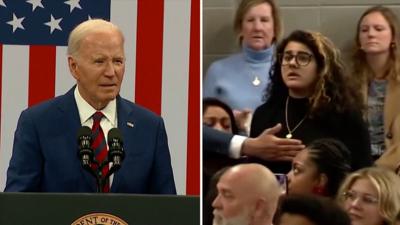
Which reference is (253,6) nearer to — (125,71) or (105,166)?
(125,71)

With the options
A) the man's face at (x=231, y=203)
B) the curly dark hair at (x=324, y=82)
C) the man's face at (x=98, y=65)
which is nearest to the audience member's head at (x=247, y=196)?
the man's face at (x=231, y=203)

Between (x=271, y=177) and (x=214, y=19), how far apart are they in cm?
90

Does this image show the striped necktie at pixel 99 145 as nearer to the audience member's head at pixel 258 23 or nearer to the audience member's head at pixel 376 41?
the audience member's head at pixel 258 23

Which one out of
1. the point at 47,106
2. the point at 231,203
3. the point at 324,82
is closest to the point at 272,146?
the point at 324,82

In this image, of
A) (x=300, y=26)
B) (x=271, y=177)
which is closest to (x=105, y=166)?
(x=271, y=177)

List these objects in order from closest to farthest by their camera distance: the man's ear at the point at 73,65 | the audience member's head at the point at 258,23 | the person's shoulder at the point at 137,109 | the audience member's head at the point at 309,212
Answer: the audience member's head at the point at 309,212, the man's ear at the point at 73,65, the person's shoulder at the point at 137,109, the audience member's head at the point at 258,23

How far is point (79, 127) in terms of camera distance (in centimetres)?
334

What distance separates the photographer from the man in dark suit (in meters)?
3.31

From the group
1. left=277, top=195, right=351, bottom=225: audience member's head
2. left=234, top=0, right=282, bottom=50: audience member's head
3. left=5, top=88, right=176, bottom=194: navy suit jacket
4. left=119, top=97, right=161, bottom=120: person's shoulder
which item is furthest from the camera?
left=234, top=0, right=282, bottom=50: audience member's head

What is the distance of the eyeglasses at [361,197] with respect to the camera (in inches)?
123

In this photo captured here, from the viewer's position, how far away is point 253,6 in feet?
11.9

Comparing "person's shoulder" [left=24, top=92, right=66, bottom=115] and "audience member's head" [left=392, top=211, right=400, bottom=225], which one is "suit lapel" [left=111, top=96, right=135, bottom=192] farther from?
"audience member's head" [left=392, top=211, right=400, bottom=225]

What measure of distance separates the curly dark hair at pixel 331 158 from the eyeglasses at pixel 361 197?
149mm

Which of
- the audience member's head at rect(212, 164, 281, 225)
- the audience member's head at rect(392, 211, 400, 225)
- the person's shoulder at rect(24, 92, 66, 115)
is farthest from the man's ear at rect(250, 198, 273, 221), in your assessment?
the person's shoulder at rect(24, 92, 66, 115)
